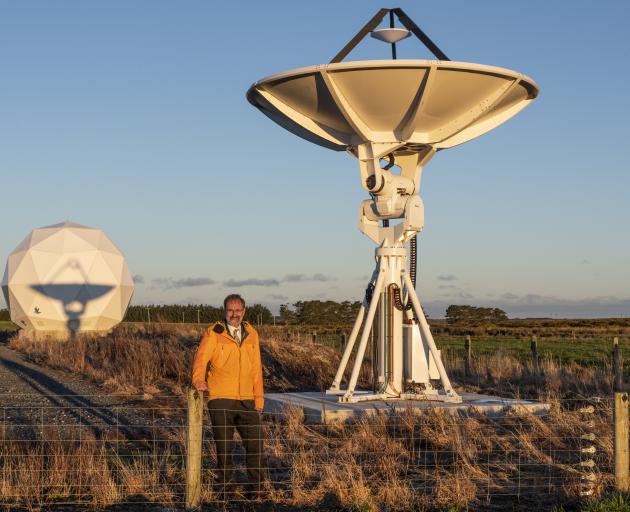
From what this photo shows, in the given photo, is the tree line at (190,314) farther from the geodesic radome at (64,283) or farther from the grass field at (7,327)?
the geodesic radome at (64,283)

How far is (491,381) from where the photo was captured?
2283 cm

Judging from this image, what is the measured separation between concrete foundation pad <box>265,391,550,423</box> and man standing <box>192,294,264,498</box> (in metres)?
4.52

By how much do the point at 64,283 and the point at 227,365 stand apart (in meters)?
30.2

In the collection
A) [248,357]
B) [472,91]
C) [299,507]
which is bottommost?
[299,507]

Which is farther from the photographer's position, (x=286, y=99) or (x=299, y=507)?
(x=286, y=99)

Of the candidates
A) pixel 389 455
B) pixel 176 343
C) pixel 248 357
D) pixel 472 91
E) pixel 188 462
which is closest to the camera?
pixel 188 462

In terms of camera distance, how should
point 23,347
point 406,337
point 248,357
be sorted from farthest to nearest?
1. point 23,347
2. point 406,337
3. point 248,357

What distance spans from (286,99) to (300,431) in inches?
227

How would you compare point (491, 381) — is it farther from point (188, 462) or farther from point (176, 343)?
point (188, 462)

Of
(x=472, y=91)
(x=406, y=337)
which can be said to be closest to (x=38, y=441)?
(x=406, y=337)

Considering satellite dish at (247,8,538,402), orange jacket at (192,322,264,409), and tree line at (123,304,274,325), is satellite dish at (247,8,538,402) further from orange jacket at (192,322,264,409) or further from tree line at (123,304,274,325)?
tree line at (123,304,274,325)

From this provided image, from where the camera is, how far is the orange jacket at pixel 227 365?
31.7 ft

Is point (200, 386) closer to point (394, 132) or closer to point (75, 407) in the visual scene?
point (394, 132)

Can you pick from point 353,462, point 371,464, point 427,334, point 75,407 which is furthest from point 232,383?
point 75,407
